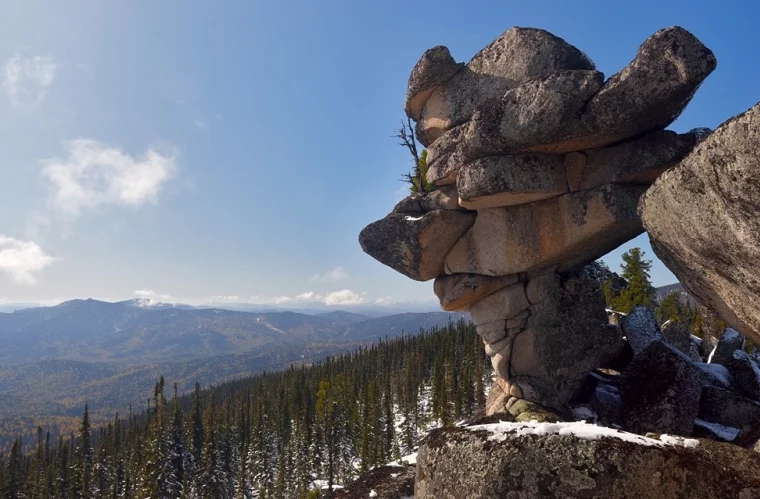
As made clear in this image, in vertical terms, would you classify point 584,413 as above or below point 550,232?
below

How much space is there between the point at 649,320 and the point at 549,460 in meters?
20.0

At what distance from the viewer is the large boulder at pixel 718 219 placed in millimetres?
9094

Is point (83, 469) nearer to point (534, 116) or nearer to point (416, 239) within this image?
point (416, 239)

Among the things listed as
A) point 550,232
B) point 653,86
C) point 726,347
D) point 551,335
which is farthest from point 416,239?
point 726,347

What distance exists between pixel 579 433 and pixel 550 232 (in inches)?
498

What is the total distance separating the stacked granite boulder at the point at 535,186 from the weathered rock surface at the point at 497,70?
0.06 meters

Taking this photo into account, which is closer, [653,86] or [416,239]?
[653,86]

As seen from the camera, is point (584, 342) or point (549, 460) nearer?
point (549, 460)

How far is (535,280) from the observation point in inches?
822

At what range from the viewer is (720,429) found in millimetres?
16719

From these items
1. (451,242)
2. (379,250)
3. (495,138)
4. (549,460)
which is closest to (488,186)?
(495,138)

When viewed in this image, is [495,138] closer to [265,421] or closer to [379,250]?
[379,250]

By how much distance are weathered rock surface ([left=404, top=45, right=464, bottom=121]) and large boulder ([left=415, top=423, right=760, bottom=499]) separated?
17.2 metres

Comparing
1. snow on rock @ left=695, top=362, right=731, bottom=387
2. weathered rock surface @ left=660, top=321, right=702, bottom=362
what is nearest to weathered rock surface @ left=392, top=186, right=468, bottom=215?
snow on rock @ left=695, top=362, right=731, bottom=387
